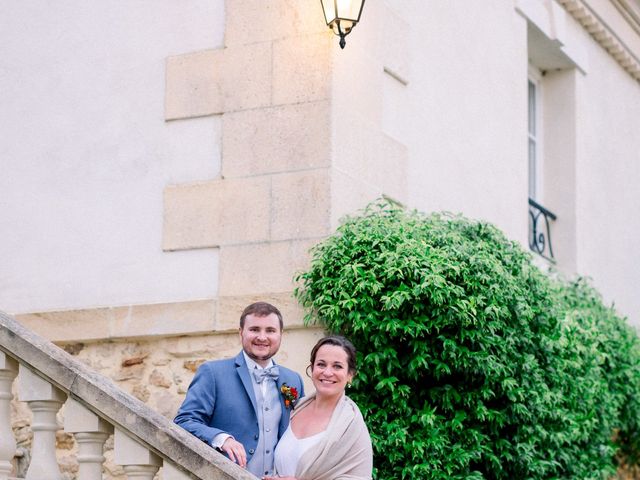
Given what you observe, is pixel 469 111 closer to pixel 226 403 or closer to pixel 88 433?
pixel 226 403

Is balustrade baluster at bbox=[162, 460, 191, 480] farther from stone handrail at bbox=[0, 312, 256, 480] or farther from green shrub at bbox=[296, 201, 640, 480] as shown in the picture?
green shrub at bbox=[296, 201, 640, 480]

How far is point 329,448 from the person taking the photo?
4.77 metres

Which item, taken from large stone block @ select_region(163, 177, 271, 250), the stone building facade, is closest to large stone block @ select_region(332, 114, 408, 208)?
the stone building facade

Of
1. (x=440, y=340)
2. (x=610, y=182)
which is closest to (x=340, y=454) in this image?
(x=440, y=340)

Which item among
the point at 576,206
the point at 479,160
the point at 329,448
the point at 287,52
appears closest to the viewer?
the point at 329,448

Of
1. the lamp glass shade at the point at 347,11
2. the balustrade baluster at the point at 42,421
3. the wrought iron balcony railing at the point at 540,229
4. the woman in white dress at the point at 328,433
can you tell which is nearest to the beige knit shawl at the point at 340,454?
the woman in white dress at the point at 328,433

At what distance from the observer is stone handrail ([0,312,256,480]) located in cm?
455

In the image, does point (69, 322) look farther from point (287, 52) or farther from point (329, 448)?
point (329, 448)

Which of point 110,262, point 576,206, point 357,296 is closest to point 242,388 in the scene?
point 357,296

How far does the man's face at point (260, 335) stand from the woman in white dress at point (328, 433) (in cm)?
22

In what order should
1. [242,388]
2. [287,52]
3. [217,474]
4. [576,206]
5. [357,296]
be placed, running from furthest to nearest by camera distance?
1. [576,206]
2. [287,52]
3. [357,296]
4. [242,388]
5. [217,474]

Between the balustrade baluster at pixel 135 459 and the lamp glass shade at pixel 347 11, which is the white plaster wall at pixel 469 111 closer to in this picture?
the lamp glass shade at pixel 347 11

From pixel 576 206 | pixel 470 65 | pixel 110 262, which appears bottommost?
pixel 110 262

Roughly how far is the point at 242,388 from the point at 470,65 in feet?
12.8
